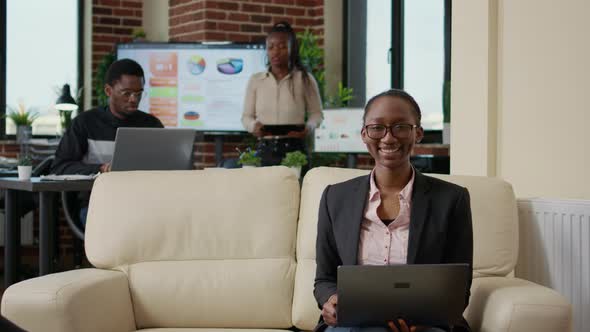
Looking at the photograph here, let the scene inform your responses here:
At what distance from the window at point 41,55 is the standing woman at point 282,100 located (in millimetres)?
2065

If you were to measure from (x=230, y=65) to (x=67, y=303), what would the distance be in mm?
4687

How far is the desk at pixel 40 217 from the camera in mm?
3936

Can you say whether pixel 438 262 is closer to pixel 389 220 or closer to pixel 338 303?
pixel 389 220

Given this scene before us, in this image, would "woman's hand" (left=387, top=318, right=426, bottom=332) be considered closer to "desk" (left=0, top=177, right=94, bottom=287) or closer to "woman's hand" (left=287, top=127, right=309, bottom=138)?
"desk" (left=0, top=177, right=94, bottom=287)

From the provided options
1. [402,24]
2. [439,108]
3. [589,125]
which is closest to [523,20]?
[589,125]

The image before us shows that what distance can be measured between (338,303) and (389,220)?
359mm

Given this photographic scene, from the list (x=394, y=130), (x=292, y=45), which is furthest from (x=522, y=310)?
(x=292, y=45)

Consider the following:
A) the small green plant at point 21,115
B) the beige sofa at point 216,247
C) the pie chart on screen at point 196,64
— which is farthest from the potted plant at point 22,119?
the beige sofa at point 216,247

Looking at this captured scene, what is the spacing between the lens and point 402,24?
7074mm

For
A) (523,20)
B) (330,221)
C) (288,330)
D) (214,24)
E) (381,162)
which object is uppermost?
(214,24)

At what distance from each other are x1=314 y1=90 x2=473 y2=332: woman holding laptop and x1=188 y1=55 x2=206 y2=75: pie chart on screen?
466 centimetres

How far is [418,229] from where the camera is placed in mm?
2418

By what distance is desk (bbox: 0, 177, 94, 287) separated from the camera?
3936mm

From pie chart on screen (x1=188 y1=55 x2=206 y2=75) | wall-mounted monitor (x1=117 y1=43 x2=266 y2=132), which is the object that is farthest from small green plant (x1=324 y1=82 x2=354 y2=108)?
pie chart on screen (x1=188 y1=55 x2=206 y2=75)
